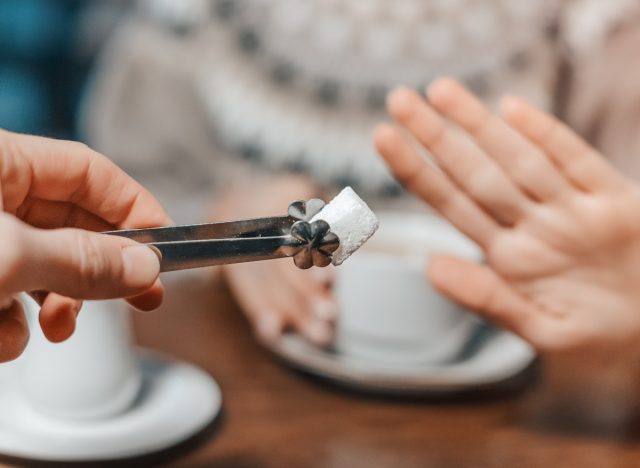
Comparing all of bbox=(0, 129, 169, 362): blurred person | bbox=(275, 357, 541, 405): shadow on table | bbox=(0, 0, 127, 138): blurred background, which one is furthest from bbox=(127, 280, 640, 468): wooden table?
bbox=(0, 0, 127, 138): blurred background

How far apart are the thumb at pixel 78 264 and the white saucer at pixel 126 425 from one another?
7.0 inches

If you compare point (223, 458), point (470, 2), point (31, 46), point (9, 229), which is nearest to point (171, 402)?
point (223, 458)

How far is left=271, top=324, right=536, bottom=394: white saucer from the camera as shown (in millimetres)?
486

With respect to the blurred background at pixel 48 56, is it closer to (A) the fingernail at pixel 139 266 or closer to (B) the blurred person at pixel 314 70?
(B) the blurred person at pixel 314 70

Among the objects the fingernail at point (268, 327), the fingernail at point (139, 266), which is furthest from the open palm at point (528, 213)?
the fingernail at point (139, 266)

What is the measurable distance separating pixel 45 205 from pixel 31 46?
3.96 ft

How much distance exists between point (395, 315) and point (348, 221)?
0.21m

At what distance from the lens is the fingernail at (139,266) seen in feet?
0.81

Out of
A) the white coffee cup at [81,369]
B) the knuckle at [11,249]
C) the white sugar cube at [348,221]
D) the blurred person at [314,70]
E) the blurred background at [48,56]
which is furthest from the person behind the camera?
the blurred background at [48,56]

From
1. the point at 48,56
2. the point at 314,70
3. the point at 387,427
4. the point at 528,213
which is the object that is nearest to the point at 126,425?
the point at 387,427

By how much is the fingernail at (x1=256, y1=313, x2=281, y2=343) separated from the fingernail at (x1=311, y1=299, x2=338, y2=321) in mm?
39

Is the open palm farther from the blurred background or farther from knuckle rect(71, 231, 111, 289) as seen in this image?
the blurred background

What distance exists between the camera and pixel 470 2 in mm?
1011

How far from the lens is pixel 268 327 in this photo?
22.1 inches
